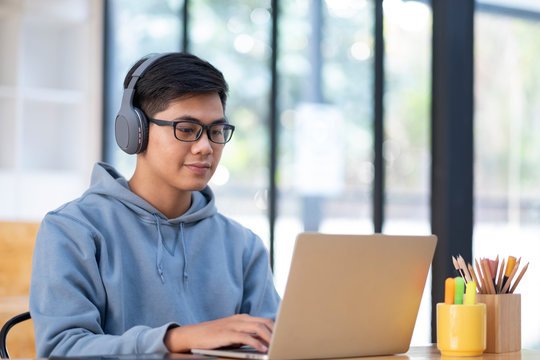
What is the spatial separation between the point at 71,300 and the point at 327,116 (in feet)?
10.9

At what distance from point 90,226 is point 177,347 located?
1.24ft

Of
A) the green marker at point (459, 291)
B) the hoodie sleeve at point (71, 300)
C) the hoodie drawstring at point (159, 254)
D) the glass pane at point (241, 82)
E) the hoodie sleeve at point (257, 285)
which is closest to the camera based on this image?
the hoodie sleeve at point (71, 300)

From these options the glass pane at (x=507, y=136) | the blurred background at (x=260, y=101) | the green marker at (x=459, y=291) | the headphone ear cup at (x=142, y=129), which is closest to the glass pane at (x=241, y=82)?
the blurred background at (x=260, y=101)

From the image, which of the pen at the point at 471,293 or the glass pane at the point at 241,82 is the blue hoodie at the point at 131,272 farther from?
the glass pane at the point at 241,82

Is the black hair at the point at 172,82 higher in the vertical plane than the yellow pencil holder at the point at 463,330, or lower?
higher

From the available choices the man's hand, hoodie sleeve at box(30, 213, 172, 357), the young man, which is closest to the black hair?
the young man

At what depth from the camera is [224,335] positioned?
1248mm

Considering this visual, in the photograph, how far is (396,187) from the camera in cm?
434

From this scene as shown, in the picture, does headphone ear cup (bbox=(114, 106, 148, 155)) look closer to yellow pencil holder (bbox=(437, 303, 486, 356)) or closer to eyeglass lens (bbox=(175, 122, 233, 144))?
eyeglass lens (bbox=(175, 122, 233, 144))

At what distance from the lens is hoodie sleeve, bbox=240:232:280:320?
1.79m

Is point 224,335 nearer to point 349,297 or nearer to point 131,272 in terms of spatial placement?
point 349,297

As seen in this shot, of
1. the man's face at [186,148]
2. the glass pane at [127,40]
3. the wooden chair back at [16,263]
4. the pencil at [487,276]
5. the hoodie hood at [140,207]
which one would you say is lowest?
the wooden chair back at [16,263]

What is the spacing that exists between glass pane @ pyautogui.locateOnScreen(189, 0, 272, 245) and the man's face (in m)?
2.73

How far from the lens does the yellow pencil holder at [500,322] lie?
57.1 inches
